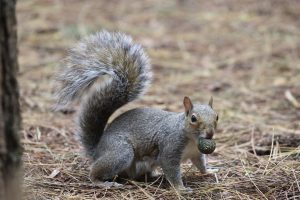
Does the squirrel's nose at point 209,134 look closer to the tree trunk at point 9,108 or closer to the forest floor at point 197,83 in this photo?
the forest floor at point 197,83

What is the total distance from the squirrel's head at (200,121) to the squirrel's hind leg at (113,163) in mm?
353

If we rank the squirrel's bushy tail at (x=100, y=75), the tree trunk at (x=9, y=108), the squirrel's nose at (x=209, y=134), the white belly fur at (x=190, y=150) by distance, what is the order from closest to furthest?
the tree trunk at (x=9, y=108), the squirrel's nose at (x=209, y=134), the white belly fur at (x=190, y=150), the squirrel's bushy tail at (x=100, y=75)

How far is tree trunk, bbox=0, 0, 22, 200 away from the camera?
183 centimetres

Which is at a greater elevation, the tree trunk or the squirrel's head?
the tree trunk

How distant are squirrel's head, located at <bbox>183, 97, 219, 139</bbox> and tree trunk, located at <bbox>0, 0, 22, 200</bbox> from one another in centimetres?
109

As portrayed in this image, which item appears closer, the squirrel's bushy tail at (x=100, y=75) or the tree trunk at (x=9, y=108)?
the tree trunk at (x=9, y=108)

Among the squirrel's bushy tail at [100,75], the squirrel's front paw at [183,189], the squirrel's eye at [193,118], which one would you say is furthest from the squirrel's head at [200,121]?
the squirrel's bushy tail at [100,75]

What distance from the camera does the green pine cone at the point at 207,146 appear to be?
2727 millimetres

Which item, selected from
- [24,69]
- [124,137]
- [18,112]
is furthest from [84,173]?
[24,69]

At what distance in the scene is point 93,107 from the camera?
3.10m

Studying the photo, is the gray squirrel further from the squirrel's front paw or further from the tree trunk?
the tree trunk

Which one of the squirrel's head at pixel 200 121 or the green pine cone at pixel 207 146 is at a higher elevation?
the squirrel's head at pixel 200 121

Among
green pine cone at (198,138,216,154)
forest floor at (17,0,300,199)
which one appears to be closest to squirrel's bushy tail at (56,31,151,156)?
forest floor at (17,0,300,199)

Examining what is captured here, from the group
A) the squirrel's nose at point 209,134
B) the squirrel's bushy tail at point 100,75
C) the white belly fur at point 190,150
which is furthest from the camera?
the squirrel's bushy tail at point 100,75
